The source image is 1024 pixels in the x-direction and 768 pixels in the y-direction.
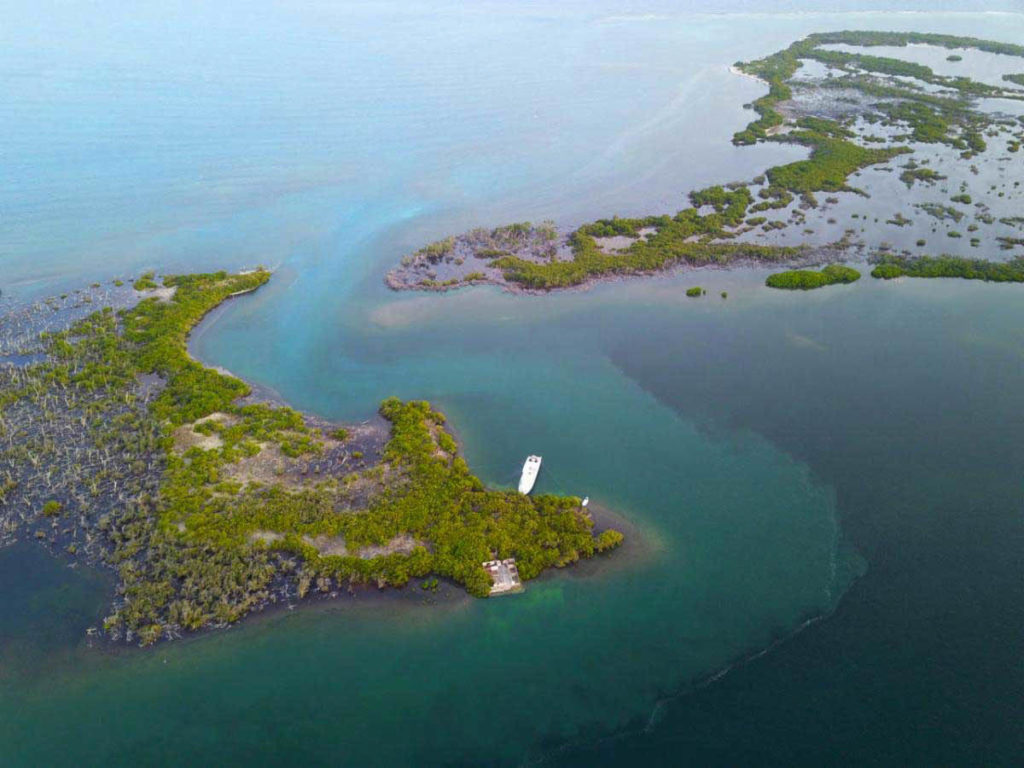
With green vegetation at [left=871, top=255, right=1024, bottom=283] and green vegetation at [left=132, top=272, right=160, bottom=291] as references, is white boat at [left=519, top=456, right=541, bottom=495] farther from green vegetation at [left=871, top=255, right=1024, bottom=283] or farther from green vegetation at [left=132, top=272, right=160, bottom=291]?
green vegetation at [left=871, top=255, right=1024, bottom=283]

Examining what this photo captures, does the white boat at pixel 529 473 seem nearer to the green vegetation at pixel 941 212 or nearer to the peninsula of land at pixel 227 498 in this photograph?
the peninsula of land at pixel 227 498

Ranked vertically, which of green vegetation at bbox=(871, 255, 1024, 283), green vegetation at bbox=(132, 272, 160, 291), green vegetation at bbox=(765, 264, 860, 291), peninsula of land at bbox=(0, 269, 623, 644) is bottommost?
green vegetation at bbox=(871, 255, 1024, 283)

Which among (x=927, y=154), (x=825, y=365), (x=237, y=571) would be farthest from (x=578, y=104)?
(x=237, y=571)

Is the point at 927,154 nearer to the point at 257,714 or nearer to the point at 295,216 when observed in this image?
the point at 295,216

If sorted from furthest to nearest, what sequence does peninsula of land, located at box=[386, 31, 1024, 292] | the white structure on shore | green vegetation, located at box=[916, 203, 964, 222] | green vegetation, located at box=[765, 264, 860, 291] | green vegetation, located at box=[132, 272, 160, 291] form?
green vegetation, located at box=[916, 203, 964, 222] < peninsula of land, located at box=[386, 31, 1024, 292] < green vegetation, located at box=[765, 264, 860, 291] < green vegetation, located at box=[132, 272, 160, 291] < the white structure on shore

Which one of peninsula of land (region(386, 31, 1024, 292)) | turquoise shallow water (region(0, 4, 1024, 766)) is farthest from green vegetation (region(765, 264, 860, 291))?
turquoise shallow water (region(0, 4, 1024, 766))

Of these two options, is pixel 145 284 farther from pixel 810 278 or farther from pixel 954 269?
pixel 954 269
